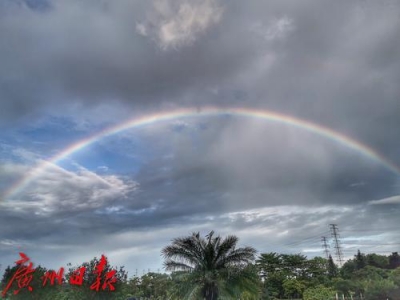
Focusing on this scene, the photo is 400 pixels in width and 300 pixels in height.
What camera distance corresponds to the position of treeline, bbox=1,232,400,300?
78.5ft

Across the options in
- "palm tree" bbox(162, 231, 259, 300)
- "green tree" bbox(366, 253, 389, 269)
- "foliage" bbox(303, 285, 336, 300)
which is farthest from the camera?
"green tree" bbox(366, 253, 389, 269)

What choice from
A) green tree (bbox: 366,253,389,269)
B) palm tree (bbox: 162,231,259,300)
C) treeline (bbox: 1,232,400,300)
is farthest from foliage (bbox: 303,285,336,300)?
green tree (bbox: 366,253,389,269)

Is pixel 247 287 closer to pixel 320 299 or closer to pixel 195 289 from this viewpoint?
pixel 195 289

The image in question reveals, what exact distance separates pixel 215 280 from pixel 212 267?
3.03ft

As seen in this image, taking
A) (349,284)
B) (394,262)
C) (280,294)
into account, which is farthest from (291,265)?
(394,262)

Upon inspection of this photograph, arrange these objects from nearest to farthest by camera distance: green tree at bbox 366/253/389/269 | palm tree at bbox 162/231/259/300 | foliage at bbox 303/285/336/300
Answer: palm tree at bbox 162/231/259/300 < foliage at bbox 303/285/336/300 < green tree at bbox 366/253/389/269

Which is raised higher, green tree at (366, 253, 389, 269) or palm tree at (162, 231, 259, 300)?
green tree at (366, 253, 389, 269)

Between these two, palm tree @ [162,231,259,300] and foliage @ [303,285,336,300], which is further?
foliage @ [303,285,336,300]

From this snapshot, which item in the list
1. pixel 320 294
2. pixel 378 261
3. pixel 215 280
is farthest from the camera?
pixel 378 261

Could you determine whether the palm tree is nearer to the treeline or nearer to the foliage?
the treeline

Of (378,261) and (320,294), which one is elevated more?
(378,261)

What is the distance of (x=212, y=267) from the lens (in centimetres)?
2428

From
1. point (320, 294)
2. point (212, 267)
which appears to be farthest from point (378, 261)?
point (212, 267)

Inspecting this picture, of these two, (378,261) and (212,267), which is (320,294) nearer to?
(212,267)
